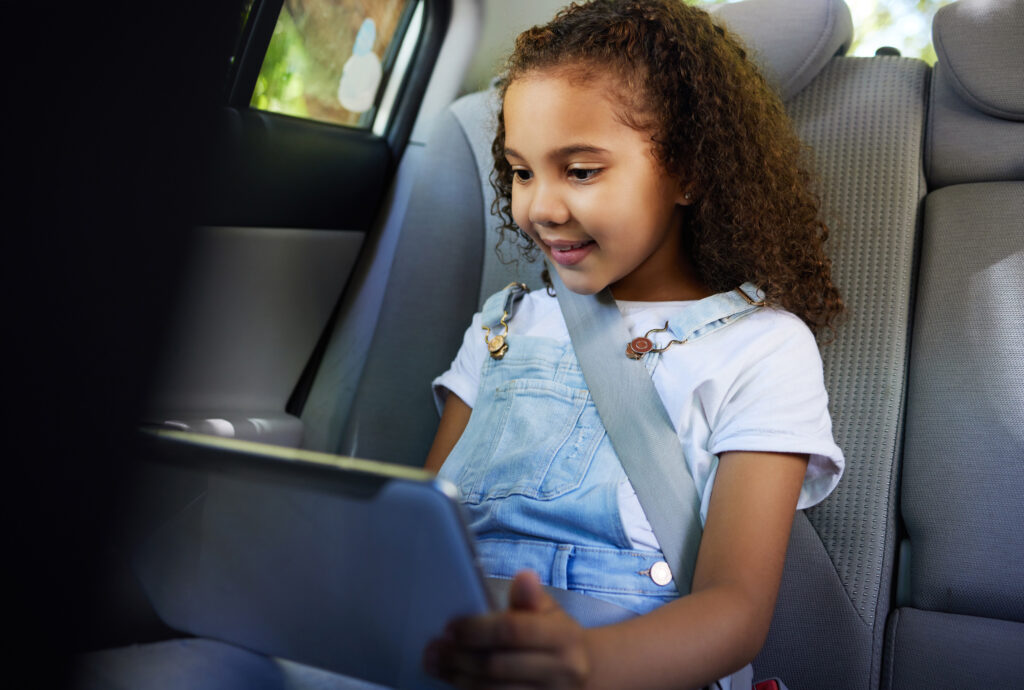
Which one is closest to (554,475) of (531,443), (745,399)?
(531,443)

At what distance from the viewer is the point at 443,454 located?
47.9 inches

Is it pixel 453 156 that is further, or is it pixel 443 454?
pixel 453 156

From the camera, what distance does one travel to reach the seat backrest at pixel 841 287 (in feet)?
3.64

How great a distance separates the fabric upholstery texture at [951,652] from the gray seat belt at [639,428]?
1.08 ft

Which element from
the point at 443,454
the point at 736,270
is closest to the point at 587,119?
the point at 736,270

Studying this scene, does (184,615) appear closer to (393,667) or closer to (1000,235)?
(393,667)

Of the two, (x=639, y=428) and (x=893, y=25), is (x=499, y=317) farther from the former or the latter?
(x=893, y=25)

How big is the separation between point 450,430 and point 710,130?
19.9 inches

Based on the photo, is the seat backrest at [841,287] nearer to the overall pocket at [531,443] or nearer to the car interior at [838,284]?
the car interior at [838,284]

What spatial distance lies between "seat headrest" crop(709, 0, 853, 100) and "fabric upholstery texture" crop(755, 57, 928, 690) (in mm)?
31

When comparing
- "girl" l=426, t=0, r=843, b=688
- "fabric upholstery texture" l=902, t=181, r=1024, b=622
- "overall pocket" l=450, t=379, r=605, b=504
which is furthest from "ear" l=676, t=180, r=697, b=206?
"fabric upholstery texture" l=902, t=181, r=1024, b=622

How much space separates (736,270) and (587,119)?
0.87ft

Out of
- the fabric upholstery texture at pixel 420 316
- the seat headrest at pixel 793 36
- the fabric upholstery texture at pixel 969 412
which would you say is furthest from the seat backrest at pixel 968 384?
the fabric upholstery texture at pixel 420 316

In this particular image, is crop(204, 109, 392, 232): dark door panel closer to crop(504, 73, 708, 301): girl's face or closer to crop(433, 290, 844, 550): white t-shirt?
crop(504, 73, 708, 301): girl's face
